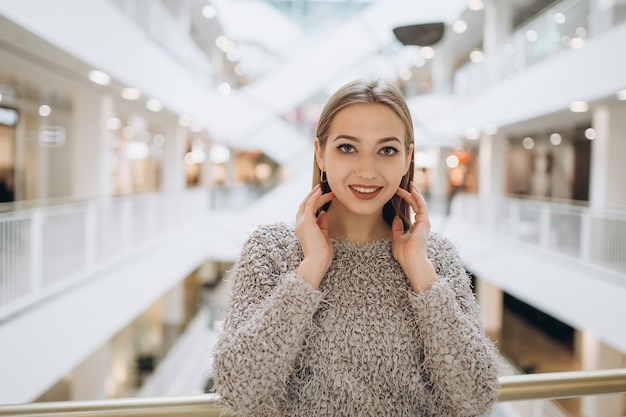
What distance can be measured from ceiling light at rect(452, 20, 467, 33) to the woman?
1038cm

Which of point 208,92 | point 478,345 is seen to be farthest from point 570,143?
point 478,345

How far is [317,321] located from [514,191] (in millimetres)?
12665

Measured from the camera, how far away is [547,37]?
7.29m

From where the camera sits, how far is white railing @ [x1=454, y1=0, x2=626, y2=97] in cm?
562

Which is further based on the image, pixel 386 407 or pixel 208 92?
pixel 208 92

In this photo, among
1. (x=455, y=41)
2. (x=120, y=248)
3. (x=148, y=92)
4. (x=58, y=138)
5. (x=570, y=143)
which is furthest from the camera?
(x=455, y=41)

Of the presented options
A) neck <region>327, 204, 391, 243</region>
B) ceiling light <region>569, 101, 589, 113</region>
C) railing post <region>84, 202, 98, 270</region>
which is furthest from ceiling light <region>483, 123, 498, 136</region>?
neck <region>327, 204, 391, 243</region>

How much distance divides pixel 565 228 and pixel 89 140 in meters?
6.47

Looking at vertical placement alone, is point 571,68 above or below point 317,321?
above

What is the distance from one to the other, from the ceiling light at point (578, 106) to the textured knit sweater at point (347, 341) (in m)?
6.15

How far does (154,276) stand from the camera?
6965mm

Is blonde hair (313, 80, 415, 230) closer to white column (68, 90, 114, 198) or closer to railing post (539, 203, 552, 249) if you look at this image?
white column (68, 90, 114, 198)

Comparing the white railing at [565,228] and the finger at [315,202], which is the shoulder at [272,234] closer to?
the finger at [315,202]

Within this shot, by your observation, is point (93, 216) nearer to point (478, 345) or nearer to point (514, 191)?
point (478, 345)
